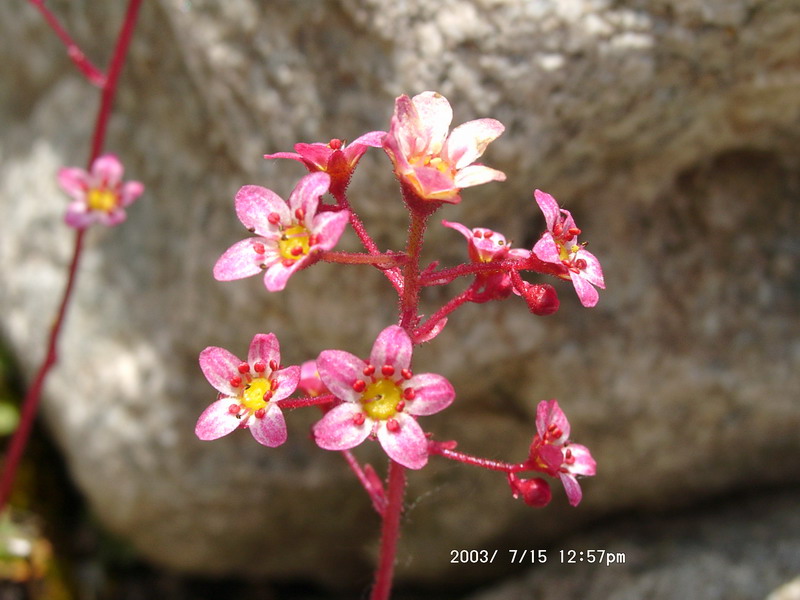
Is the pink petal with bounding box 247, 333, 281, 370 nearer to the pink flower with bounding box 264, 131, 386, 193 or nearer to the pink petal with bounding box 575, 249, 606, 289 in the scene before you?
the pink flower with bounding box 264, 131, 386, 193

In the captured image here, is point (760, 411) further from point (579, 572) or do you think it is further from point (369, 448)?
point (369, 448)

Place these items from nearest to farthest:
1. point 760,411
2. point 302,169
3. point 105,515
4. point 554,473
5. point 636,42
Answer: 1. point 554,473
2. point 636,42
3. point 302,169
4. point 760,411
5. point 105,515

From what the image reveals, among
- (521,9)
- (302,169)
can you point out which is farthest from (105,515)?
(521,9)

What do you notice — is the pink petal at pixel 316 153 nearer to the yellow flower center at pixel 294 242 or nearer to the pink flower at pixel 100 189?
the yellow flower center at pixel 294 242

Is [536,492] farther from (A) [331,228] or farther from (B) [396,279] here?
(A) [331,228]

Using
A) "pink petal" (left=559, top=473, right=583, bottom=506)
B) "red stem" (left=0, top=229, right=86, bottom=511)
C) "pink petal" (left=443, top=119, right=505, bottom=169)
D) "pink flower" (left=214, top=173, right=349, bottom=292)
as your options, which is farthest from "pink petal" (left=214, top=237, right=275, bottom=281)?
"red stem" (left=0, top=229, right=86, bottom=511)

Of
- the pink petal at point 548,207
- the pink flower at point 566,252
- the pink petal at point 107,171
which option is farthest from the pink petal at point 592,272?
the pink petal at point 107,171
